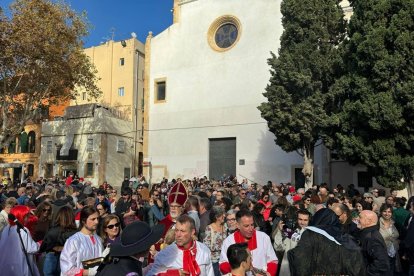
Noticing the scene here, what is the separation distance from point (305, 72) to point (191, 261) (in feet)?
54.5

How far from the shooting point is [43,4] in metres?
24.1

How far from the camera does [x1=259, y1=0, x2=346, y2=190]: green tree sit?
63.2 feet

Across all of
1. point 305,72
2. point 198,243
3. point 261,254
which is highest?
point 305,72

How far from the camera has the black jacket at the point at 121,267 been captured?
2947mm

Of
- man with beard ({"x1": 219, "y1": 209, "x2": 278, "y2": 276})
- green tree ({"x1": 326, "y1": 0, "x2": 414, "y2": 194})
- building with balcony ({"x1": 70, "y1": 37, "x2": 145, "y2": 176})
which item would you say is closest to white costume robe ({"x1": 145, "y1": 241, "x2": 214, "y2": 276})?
man with beard ({"x1": 219, "y1": 209, "x2": 278, "y2": 276})

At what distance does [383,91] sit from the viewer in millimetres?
15664

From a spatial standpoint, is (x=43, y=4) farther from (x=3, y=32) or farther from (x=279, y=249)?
(x=279, y=249)

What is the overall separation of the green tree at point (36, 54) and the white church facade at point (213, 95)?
6.79m

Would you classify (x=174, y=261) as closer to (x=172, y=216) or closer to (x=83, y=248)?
(x=83, y=248)

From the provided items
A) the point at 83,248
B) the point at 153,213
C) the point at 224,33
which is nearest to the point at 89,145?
the point at 224,33

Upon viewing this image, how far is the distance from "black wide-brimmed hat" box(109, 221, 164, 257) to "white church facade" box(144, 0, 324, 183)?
22369 mm

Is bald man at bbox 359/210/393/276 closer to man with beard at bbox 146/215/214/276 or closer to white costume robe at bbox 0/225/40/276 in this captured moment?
man with beard at bbox 146/215/214/276

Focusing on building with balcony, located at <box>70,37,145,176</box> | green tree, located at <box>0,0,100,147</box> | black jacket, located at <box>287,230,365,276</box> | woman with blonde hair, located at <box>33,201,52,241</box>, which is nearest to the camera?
black jacket, located at <box>287,230,365,276</box>

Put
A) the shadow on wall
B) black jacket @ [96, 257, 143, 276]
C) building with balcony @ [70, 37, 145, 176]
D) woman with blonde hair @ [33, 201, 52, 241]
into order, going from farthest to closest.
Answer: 1. building with balcony @ [70, 37, 145, 176]
2. the shadow on wall
3. woman with blonde hair @ [33, 201, 52, 241]
4. black jacket @ [96, 257, 143, 276]
